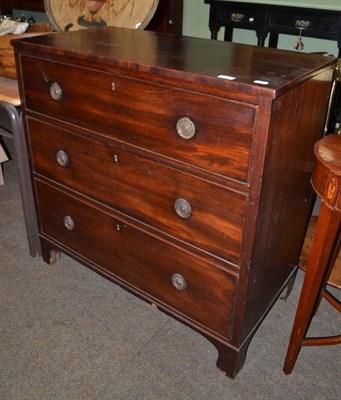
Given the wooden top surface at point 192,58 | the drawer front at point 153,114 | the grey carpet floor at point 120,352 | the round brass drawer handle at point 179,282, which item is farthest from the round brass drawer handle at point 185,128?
the grey carpet floor at point 120,352

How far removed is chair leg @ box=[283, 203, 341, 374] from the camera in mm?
1167

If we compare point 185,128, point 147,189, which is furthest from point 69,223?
point 185,128

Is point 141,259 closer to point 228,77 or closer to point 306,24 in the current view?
point 228,77

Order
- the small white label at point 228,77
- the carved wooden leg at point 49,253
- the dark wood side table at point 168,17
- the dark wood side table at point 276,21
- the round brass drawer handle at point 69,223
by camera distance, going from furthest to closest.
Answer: the dark wood side table at point 168,17
the dark wood side table at point 276,21
the carved wooden leg at point 49,253
the round brass drawer handle at point 69,223
the small white label at point 228,77

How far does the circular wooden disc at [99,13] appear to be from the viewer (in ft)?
6.00

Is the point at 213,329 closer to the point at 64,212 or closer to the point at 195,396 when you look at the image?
the point at 195,396

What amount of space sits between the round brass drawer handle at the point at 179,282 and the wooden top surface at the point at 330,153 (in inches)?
25.0

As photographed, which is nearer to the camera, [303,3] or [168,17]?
[303,3]

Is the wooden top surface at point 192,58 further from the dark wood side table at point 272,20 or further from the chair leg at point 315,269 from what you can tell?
the dark wood side table at point 272,20

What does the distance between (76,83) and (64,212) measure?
0.62m

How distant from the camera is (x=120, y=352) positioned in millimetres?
1608

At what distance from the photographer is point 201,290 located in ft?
4.64

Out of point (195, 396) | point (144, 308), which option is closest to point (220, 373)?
point (195, 396)

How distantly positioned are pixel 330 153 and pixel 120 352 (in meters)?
1.08
